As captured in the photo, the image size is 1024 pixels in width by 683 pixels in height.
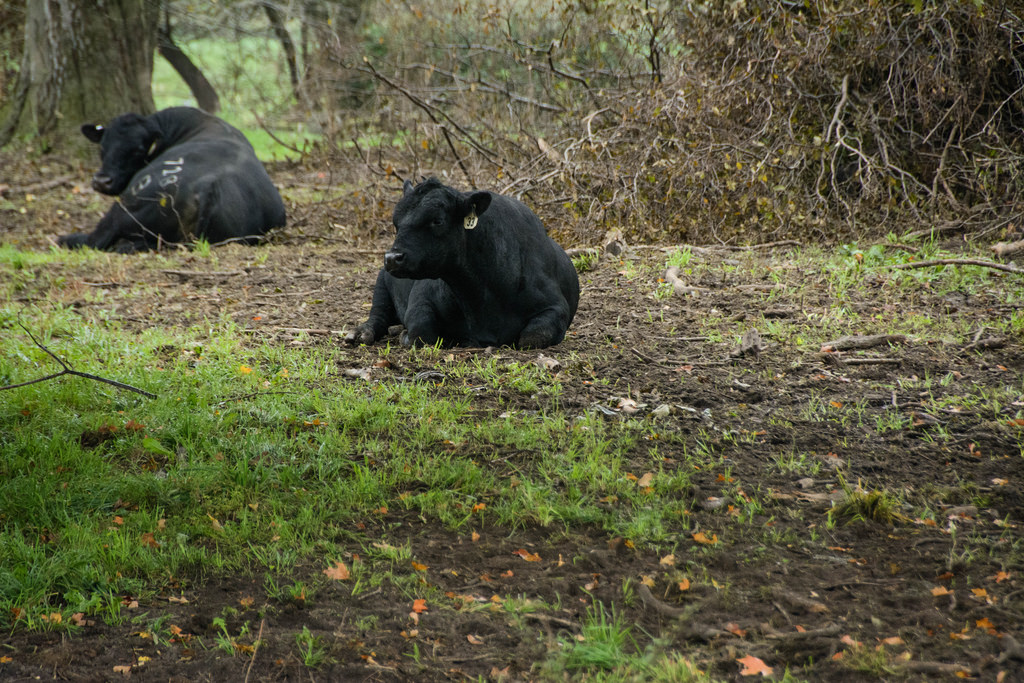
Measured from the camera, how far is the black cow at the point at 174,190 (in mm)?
10281

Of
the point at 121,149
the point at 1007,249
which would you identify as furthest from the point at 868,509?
the point at 121,149

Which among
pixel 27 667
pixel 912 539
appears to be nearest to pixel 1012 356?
pixel 912 539

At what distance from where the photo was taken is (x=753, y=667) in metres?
2.93

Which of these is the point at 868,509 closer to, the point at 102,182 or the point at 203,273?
the point at 203,273

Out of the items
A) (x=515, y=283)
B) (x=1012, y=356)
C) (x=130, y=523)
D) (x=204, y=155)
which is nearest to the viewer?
(x=130, y=523)

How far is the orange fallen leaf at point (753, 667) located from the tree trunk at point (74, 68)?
43.8ft

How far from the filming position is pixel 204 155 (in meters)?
11.0

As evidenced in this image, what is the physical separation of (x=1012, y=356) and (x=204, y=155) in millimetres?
8866

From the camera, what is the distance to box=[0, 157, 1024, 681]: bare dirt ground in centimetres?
305

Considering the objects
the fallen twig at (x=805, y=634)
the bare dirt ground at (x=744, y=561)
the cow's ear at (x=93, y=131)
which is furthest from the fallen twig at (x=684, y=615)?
the cow's ear at (x=93, y=131)

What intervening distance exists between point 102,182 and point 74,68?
128 inches

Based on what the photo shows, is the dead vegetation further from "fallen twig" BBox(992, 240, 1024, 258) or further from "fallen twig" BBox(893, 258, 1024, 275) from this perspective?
"fallen twig" BBox(893, 258, 1024, 275)

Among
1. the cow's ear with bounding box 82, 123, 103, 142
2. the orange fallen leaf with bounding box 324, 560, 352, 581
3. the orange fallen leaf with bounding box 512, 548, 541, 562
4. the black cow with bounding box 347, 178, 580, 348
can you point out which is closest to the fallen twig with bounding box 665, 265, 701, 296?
the black cow with bounding box 347, 178, 580, 348

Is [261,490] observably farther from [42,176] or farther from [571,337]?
[42,176]
